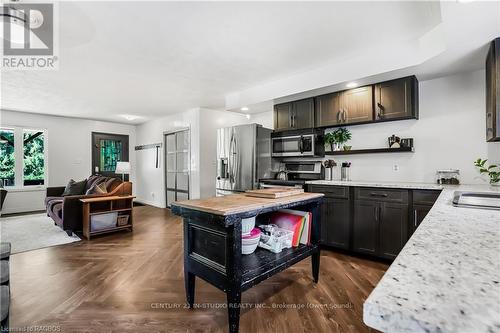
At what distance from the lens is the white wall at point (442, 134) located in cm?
285

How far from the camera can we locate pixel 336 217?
3.26m

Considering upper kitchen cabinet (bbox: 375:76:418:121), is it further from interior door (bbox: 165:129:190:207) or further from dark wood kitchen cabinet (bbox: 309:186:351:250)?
interior door (bbox: 165:129:190:207)

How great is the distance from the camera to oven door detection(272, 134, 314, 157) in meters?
3.84

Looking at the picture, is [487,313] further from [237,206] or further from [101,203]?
[101,203]

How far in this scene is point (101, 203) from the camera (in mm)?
4125

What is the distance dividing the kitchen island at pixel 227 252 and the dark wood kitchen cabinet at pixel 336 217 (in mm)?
1284

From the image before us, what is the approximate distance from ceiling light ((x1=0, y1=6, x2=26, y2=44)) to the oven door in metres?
3.44

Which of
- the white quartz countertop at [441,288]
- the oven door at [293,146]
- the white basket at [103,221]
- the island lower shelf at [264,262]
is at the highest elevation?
the oven door at [293,146]

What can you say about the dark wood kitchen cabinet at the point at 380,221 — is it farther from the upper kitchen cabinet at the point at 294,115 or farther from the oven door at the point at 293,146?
the upper kitchen cabinet at the point at 294,115

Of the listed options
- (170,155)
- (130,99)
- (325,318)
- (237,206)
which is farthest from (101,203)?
(325,318)

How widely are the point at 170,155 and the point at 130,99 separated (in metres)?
1.95

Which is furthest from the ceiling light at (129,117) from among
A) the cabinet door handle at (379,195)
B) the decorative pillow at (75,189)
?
the cabinet door handle at (379,195)

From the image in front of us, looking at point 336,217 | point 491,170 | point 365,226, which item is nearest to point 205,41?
point 336,217

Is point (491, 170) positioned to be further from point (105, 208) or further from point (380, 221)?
point (105, 208)
